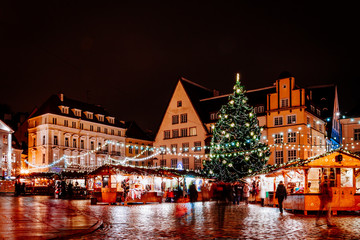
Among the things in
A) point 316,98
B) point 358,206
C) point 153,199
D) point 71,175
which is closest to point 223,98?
point 316,98

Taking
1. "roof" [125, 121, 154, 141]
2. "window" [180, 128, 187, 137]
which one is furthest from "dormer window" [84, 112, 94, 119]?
"window" [180, 128, 187, 137]

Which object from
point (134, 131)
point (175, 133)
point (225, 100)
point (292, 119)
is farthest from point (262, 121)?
point (134, 131)

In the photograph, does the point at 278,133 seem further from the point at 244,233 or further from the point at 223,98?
the point at 244,233

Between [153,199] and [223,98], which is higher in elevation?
[223,98]

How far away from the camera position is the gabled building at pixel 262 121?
45000mm

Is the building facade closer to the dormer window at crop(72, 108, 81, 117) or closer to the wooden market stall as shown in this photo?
the dormer window at crop(72, 108, 81, 117)

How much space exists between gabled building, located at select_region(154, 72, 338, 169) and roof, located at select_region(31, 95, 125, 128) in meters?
18.6

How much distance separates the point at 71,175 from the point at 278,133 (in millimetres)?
22768

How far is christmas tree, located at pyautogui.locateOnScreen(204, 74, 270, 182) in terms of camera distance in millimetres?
38688

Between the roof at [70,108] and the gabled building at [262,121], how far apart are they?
1862cm

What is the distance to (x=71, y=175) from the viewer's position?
43.5 m

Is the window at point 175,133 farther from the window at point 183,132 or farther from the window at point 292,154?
the window at point 292,154

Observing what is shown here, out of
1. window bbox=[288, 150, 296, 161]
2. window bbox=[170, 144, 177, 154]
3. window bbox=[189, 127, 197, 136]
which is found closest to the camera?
window bbox=[288, 150, 296, 161]

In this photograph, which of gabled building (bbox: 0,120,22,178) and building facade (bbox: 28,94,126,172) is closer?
building facade (bbox: 28,94,126,172)
